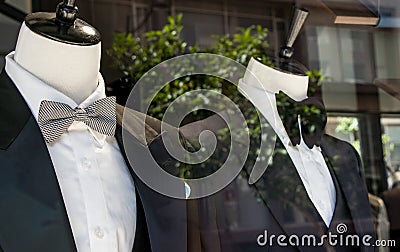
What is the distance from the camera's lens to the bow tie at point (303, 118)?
121 centimetres

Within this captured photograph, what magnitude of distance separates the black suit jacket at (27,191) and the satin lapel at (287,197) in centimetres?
39

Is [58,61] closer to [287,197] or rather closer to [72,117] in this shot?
[72,117]

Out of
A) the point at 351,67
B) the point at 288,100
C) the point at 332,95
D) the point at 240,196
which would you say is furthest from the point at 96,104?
the point at 351,67

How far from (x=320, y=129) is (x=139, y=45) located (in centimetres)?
125

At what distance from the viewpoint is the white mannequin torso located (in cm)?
81

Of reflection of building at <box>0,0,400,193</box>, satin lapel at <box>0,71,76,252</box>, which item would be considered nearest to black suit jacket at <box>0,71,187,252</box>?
satin lapel at <box>0,71,76,252</box>

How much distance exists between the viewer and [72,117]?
0.82 meters

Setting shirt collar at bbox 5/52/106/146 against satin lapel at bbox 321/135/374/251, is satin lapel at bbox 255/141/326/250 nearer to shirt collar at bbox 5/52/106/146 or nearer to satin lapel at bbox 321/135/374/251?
satin lapel at bbox 321/135/374/251

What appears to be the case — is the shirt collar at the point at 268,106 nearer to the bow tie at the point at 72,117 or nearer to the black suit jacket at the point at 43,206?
the black suit jacket at the point at 43,206

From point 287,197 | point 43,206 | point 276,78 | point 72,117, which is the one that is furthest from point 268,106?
point 43,206

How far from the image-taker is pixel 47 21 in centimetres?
82

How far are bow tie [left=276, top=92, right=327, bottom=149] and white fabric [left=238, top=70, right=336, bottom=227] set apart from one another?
2 centimetres

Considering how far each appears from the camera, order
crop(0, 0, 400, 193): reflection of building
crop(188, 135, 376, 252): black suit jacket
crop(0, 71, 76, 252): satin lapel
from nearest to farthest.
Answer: crop(0, 71, 76, 252): satin lapel < crop(188, 135, 376, 252): black suit jacket < crop(0, 0, 400, 193): reflection of building

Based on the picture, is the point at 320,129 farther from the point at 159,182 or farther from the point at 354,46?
the point at 354,46
